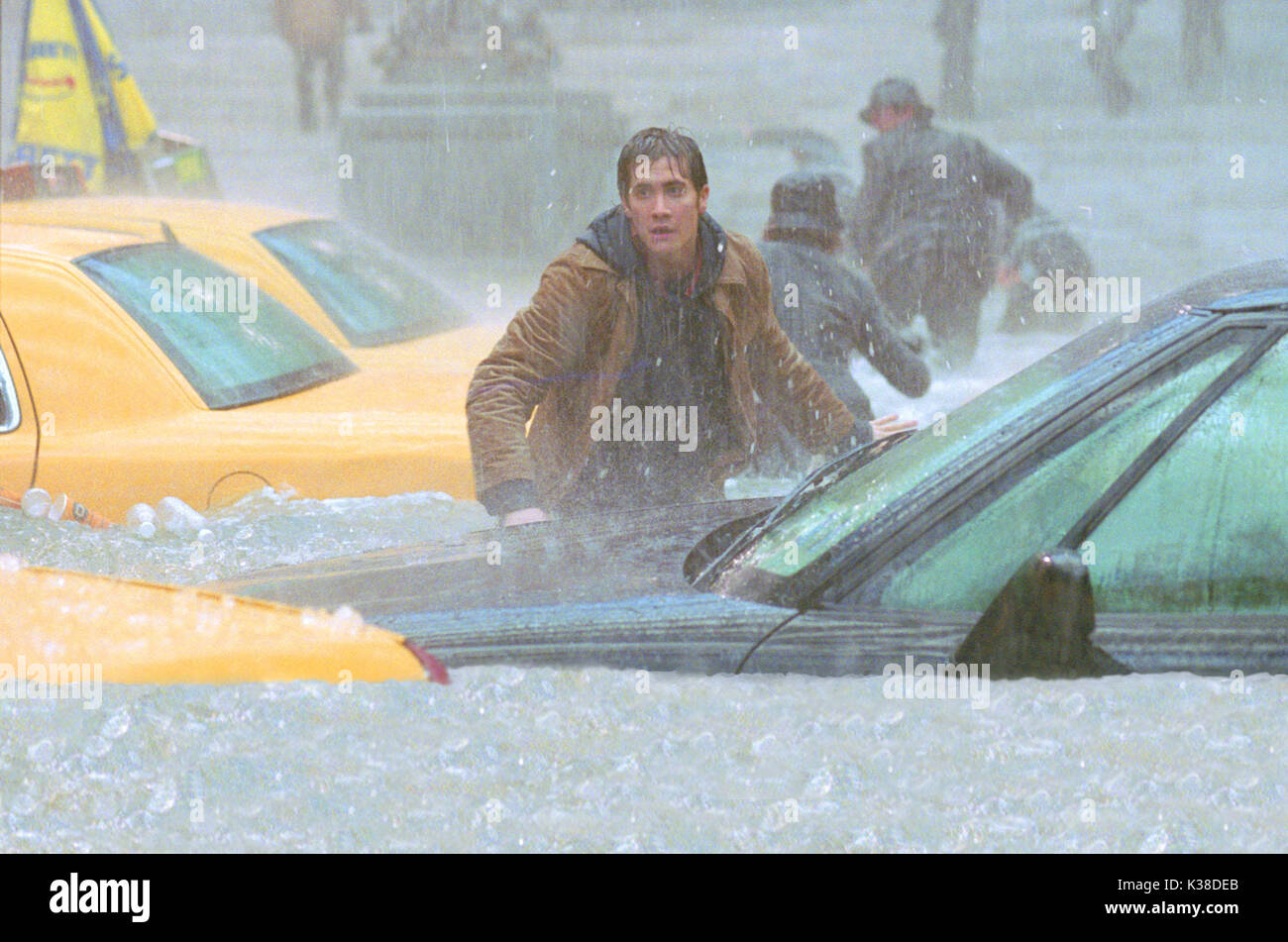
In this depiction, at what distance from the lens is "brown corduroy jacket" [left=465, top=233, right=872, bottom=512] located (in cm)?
416

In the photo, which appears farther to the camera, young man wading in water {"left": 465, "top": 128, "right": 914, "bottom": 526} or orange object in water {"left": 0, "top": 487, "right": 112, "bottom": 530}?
orange object in water {"left": 0, "top": 487, "right": 112, "bottom": 530}

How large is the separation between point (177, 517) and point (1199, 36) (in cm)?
1366

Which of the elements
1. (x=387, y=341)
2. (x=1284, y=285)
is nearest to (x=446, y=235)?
(x=387, y=341)

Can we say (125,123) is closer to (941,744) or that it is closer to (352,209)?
(352,209)

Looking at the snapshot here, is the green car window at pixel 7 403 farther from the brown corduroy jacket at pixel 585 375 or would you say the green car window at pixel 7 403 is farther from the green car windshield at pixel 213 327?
the brown corduroy jacket at pixel 585 375

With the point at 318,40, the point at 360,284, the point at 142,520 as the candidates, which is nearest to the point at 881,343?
the point at 360,284

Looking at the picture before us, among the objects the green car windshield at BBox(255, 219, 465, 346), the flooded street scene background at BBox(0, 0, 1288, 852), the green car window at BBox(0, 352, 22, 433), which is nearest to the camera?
the flooded street scene background at BBox(0, 0, 1288, 852)

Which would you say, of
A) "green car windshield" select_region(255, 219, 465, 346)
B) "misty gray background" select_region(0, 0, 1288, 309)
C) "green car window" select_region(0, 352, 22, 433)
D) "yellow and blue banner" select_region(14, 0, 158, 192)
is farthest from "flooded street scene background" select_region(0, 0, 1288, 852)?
"misty gray background" select_region(0, 0, 1288, 309)

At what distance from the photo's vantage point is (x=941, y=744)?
241 cm

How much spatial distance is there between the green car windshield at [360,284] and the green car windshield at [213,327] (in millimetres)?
939

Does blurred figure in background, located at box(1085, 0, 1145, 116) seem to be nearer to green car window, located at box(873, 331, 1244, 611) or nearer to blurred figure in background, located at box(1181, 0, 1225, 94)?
blurred figure in background, located at box(1181, 0, 1225, 94)

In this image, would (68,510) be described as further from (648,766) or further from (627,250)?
(648,766)

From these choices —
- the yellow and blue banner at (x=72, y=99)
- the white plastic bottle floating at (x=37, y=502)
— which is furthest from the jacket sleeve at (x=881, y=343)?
the yellow and blue banner at (x=72, y=99)

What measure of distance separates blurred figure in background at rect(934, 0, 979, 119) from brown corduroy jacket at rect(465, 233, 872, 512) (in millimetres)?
11227
